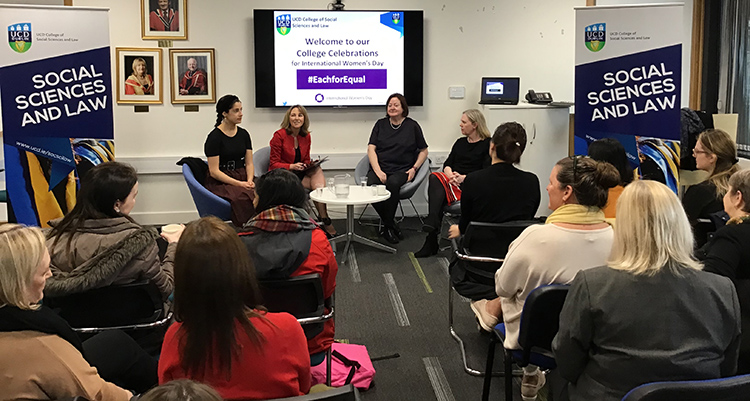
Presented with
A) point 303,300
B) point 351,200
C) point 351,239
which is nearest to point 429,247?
point 351,239

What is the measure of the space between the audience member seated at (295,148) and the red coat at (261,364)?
4132 millimetres

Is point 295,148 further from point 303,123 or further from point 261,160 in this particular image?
point 261,160

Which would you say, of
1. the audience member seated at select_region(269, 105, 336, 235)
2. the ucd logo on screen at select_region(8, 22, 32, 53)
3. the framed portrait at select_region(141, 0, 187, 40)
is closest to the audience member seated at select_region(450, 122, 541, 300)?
the audience member seated at select_region(269, 105, 336, 235)

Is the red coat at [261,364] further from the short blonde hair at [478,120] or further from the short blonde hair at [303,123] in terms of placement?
the short blonde hair at [303,123]

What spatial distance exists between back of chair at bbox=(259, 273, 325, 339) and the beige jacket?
2.78 feet

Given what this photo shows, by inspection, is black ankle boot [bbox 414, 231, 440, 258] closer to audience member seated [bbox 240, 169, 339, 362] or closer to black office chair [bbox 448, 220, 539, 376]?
black office chair [bbox 448, 220, 539, 376]

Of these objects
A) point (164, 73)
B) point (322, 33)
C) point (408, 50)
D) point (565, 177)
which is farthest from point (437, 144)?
point (565, 177)

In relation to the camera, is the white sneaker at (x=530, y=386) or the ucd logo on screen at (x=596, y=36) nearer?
the white sneaker at (x=530, y=386)

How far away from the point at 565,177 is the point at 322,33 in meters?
4.32

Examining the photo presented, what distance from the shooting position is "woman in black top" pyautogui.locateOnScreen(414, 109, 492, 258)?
5.50 metres

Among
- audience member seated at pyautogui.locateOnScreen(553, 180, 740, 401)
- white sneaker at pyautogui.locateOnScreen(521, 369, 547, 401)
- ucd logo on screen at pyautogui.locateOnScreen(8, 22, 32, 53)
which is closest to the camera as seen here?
audience member seated at pyautogui.locateOnScreen(553, 180, 740, 401)

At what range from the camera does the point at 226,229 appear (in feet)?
6.21

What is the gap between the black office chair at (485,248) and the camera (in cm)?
330

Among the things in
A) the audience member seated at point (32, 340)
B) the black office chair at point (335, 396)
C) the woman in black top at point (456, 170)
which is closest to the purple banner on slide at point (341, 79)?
the woman in black top at point (456, 170)
